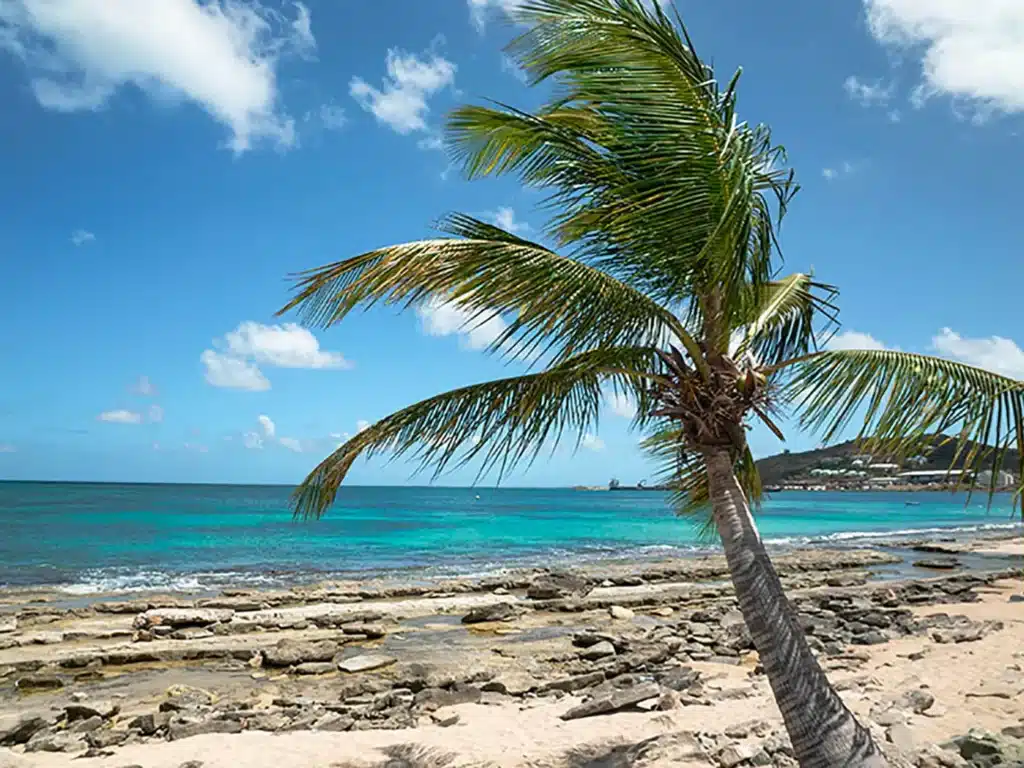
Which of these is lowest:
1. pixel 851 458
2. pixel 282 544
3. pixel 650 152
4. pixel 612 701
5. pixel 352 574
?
pixel 282 544

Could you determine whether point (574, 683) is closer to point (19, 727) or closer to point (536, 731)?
point (536, 731)

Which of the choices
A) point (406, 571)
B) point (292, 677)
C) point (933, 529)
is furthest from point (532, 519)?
point (292, 677)

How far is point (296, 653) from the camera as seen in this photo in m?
10.8

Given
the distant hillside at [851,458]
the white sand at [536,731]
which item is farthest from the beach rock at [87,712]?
the distant hillside at [851,458]

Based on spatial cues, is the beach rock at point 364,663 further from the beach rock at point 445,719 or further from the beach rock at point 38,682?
the beach rock at point 38,682

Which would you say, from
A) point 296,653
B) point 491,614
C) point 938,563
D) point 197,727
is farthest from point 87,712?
point 938,563

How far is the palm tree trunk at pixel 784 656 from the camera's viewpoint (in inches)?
166

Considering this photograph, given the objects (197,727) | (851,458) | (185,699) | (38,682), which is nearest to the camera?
(851,458)

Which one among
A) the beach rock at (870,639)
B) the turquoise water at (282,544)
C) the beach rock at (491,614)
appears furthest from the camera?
the turquoise water at (282,544)

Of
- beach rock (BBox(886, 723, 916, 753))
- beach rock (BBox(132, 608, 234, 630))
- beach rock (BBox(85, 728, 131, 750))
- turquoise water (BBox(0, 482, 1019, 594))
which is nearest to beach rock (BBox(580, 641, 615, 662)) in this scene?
turquoise water (BBox(0, 482, 1019, 594))

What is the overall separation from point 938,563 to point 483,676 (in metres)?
22.3

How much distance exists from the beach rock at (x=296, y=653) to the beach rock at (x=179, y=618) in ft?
8.73

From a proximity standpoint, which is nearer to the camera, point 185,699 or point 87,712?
point 87,712

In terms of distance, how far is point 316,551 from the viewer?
101 feet
